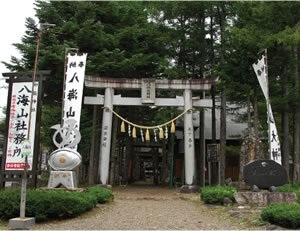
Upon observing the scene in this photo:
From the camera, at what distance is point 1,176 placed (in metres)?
12.4

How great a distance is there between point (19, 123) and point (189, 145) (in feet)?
32.1

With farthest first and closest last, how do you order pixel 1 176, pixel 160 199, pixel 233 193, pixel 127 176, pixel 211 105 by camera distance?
pixel 127 176, pixel 211 105, pixel 160 199, pixel 233 193, pixel 1 176

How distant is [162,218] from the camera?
1148 centimetres

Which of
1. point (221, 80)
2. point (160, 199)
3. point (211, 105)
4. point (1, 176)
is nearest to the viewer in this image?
point (1, 176)

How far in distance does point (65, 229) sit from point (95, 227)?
2.50ft

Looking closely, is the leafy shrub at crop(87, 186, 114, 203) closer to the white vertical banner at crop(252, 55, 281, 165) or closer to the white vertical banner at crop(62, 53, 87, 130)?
the white vertical banner at crop(62, 53, 87, 130)

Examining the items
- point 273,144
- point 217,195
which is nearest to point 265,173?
point 217,195

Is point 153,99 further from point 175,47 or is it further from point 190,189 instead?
point 175,47

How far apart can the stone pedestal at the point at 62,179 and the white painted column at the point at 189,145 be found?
24.3 feet

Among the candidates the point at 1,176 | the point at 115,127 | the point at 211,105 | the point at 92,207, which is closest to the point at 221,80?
the point at 211,105

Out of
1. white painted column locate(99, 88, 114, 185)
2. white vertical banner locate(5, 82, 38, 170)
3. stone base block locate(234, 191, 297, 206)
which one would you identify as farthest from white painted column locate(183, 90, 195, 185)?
white vertical banner locate(5, 82, 38, 170)

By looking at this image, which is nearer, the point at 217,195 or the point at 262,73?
the point at 217,195

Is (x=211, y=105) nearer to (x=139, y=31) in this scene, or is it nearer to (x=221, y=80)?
(x=221, y=80)

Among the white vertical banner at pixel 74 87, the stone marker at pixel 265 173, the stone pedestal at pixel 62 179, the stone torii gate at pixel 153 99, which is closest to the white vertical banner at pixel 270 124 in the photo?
the stone marker at pixel 265 173
